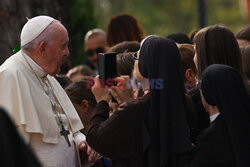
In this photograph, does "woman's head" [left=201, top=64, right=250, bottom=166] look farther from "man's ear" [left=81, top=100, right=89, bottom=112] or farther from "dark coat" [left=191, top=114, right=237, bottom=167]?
"man's ear" [left=81, top=100, right=89, bottom=112]

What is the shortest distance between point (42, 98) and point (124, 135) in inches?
33.1

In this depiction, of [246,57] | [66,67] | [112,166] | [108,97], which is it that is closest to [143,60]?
[108,97]

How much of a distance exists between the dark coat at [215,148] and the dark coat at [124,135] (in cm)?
45

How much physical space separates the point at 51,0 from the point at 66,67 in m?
1.47

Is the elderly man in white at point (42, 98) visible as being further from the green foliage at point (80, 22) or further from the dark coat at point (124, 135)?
the green foliage at point (80, 22)

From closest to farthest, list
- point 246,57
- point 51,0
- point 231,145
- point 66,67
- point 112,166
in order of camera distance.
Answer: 1. point 231,145
2. point 112,166
3. point 246,57
4. point 66,67
5. point 51,0

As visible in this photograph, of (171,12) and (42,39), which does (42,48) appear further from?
(171,12)

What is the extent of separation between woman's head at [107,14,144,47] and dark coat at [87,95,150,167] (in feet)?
9.84

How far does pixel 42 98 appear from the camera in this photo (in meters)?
4.52

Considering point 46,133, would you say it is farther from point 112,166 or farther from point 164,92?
point 164,92

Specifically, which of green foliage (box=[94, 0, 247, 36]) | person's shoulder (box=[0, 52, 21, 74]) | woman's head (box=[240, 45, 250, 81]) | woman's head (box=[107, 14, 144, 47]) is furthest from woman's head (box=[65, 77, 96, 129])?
green foliage (box=[94, 0, 247, 36])

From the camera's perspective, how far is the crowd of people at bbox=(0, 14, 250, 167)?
12.9 ft

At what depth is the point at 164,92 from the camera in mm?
3965

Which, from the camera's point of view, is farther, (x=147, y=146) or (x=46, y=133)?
(x=46, y=133)
